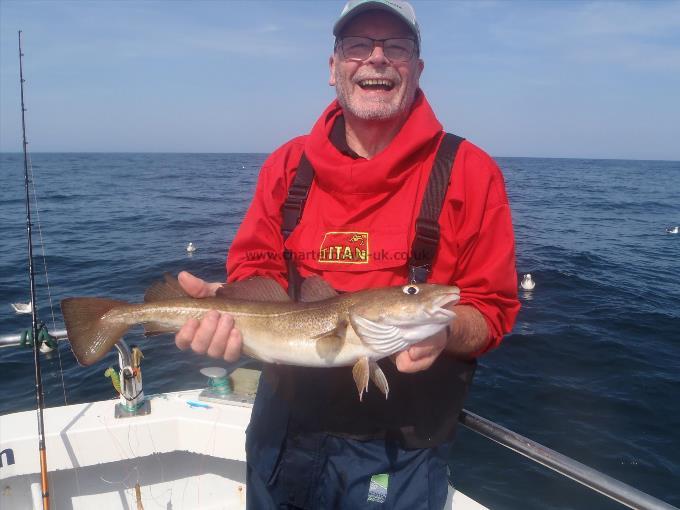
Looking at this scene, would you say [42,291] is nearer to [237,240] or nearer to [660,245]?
[237,240]

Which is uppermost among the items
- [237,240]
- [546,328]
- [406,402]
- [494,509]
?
[237,240]

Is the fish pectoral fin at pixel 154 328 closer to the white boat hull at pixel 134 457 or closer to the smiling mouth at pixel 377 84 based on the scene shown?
the white boat hull at pixel 134 457

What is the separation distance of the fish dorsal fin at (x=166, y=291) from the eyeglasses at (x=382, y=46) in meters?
1.98

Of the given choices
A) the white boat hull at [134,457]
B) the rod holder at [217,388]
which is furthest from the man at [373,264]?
the rod holder at [217,388]

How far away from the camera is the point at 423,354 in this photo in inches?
109

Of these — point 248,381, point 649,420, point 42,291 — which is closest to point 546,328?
point 649,420

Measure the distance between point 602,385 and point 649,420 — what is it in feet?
3.99

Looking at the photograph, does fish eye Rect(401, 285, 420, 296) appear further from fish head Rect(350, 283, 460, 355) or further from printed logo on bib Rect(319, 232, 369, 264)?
printed logo on bib Rect(319, 232, 369, 264)

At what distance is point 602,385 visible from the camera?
1009 centimetres

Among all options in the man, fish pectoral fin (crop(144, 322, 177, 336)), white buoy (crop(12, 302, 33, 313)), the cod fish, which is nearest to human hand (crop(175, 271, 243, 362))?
the man

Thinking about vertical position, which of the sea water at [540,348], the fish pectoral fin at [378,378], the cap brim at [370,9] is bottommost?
the sea water at [540,348]

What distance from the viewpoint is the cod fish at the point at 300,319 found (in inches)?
115

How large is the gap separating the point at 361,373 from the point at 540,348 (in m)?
9.94

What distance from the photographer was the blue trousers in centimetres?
301
